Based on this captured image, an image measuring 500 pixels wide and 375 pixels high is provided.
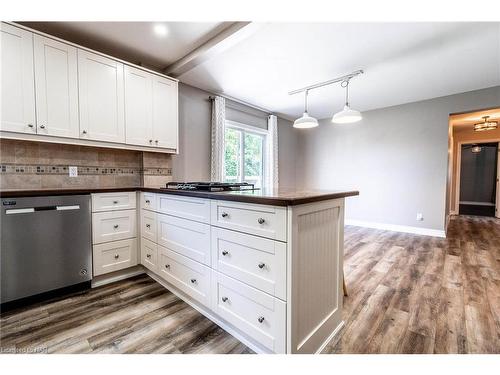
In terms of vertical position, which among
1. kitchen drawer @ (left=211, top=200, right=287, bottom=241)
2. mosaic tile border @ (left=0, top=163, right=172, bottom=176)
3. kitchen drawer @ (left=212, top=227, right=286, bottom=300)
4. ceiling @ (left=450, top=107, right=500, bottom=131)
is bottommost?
kitchen drawer @ (left=212, top=227, right=286, bottom=300)

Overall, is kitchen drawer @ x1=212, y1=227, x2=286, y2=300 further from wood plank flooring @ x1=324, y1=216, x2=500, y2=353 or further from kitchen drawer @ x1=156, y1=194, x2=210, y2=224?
wood plank flooring @ x1=324, y1=216, x2=500, y2=353

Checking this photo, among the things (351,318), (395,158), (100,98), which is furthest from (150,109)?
(395,158)

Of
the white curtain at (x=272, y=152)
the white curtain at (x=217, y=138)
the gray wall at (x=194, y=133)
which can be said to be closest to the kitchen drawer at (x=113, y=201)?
the gray wall at (x=194, y=133)

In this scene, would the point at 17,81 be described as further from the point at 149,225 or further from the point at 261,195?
the point at 261,195

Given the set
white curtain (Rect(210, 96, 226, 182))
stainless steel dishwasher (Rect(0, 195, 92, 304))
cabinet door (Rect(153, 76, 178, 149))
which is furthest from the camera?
white curtain (Rect(210, 96, 226, 182))

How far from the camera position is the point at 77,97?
2117 millimetres

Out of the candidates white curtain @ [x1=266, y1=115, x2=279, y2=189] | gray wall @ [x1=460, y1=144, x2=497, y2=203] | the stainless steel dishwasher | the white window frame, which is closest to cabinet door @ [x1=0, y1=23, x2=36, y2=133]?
the stainless steel dishwasher

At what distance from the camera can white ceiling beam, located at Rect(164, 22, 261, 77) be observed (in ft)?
6.84

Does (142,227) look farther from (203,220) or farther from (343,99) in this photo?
(343,99)

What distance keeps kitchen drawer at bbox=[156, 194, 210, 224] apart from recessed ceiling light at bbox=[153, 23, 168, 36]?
5.24 ft

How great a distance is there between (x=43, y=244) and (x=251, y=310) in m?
1.80

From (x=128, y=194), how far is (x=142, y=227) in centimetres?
38
